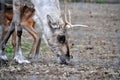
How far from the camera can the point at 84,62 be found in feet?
15.1

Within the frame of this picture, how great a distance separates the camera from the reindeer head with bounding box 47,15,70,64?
14.3ft

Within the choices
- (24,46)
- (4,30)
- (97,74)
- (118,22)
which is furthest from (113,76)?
(118,22)

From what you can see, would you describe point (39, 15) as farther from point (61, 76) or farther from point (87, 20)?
point (87, 20)

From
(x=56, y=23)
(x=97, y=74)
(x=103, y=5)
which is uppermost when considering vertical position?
(x=56, y=23)

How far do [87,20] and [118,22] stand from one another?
0.74 m

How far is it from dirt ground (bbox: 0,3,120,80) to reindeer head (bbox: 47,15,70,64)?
89 millimetres

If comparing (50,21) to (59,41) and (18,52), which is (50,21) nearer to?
(59,41)

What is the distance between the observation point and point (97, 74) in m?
4.00

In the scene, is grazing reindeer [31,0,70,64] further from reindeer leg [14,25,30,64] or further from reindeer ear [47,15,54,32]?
reindeer leg [14,25,30,64]

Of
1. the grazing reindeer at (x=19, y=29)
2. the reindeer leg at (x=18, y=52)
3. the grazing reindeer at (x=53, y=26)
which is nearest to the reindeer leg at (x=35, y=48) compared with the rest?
the grazing reindeer at (x=19, y=29)

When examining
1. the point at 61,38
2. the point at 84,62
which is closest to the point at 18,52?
the point at 61,38

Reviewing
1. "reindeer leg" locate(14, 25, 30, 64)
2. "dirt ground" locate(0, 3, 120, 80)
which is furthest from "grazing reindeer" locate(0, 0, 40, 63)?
"dirt ground" locate(0, 3, 120, 80)

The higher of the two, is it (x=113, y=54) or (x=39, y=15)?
(x=39, y=15)

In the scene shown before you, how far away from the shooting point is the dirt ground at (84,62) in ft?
12.9
